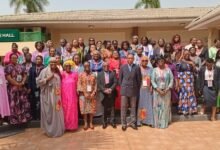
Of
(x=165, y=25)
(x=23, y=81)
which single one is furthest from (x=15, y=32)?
(x=23, y=81)

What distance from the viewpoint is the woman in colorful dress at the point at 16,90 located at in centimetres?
816

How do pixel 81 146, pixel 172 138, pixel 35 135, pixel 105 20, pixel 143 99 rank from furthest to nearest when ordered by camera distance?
pixel 105 20 < pixel 143 99 < pixel 35 135 < pixel 172 138 < pixel 81 146

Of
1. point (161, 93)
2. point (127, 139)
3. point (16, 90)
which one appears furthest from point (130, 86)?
point (16, 90)

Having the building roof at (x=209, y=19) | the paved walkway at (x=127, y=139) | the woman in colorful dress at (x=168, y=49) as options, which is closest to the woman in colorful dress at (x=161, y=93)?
the paved walkway at (x=127, y=139)

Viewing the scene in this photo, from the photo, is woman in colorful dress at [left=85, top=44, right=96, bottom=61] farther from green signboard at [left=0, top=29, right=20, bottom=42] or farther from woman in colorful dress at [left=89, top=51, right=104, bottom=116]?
green signboard at [left=0, top=29, right=20, bottom=42]

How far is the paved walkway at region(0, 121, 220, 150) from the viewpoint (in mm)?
7020

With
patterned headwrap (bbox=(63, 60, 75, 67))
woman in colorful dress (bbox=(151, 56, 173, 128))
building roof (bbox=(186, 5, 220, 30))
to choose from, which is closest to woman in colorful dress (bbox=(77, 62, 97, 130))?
patterned headwrap (bbox=(63, 60, 75, 67))

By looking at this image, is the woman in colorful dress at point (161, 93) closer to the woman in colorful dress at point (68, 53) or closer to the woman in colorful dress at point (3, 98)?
the woman in colorful dress at point (68, 53)

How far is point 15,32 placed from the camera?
1549 cm

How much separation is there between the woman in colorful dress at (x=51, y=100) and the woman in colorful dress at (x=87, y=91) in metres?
0.54

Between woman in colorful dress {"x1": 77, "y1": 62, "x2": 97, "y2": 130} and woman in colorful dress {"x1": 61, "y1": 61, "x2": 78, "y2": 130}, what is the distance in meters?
0.15

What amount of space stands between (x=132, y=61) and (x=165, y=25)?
850 centimetres

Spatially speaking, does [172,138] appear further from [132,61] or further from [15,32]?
[15,32]

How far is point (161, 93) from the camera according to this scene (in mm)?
8570
